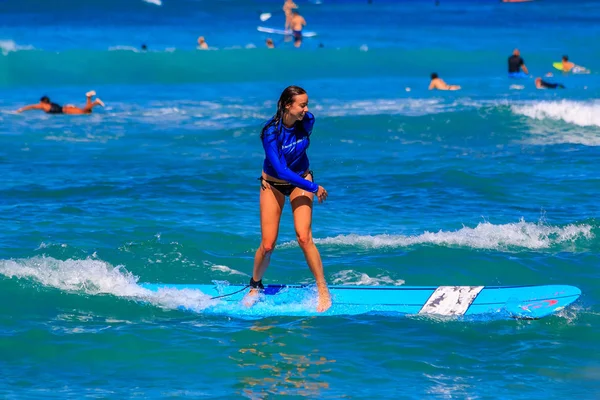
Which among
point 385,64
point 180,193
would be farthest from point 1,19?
point 180,193

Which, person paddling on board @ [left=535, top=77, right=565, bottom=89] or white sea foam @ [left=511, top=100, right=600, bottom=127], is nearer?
white sea foam @ [left=511, top=100, right=600, bottom=127]

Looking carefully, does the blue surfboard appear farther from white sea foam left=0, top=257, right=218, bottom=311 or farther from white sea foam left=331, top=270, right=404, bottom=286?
white sea foam left=331, top=270, right=404, bottom=286

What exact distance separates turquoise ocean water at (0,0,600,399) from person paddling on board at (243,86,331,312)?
70 cm

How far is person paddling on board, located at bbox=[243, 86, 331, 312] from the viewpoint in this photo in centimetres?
771

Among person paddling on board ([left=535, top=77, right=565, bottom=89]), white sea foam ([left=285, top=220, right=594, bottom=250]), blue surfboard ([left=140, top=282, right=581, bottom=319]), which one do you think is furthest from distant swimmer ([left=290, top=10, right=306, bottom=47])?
blue surfboard ([left=140, top=282, right=581, bottom=319])

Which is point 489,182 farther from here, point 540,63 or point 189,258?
point 540,63

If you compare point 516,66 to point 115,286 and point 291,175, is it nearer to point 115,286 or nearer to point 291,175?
point 115,286

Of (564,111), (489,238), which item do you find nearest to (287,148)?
(489,238)

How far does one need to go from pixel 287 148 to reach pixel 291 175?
0.94ft

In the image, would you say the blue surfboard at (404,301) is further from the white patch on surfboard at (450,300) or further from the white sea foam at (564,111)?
the white sea foam at (564,111)

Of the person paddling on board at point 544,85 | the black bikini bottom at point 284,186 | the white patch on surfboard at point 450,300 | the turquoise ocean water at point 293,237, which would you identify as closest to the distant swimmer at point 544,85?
the person paddling on board at point 544,85

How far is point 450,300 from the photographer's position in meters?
8.47

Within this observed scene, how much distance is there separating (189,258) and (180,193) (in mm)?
3584

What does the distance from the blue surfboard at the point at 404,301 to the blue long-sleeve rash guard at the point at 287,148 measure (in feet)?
4.04
